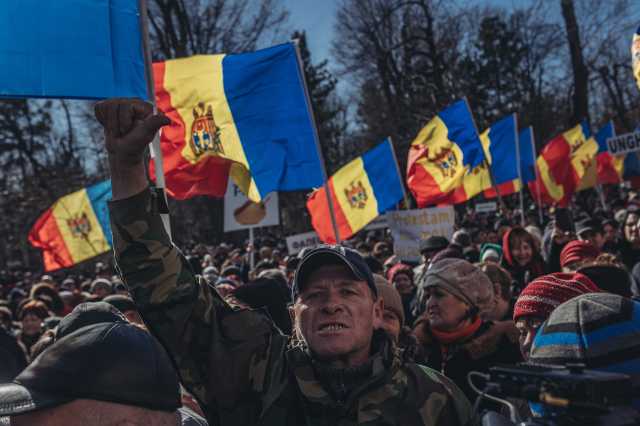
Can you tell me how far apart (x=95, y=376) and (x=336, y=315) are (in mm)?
983

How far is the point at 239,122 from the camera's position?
591 centimetres

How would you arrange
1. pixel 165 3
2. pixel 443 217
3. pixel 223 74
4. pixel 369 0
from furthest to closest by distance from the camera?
pixel 369 0, pixel 165 3, pixel 443 217, pixel 223 74

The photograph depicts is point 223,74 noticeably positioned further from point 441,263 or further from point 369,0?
point 369,0

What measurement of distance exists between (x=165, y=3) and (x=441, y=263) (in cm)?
2414

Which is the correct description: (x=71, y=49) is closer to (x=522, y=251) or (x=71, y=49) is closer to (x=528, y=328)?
(x=528, y=328)

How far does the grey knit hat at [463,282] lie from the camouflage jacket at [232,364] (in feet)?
4.42

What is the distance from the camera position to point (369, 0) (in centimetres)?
3172

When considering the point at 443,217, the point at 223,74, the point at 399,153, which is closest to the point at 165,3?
the point at 399,153

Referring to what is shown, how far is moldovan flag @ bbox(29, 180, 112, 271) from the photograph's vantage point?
10492 mm

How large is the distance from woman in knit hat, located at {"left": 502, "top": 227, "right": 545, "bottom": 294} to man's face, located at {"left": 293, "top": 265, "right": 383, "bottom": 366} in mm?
4047

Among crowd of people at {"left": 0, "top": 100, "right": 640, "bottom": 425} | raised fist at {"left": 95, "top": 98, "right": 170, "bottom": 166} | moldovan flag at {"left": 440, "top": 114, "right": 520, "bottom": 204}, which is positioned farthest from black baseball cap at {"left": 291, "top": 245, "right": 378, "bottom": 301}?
moldovan flag at {"left": 440, "top": 114, "right": 520, "bottom": 204}

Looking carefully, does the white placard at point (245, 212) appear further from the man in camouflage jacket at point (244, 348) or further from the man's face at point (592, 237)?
the man in camouflage jacket at point (244, 348)

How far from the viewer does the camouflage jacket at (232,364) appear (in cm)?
192

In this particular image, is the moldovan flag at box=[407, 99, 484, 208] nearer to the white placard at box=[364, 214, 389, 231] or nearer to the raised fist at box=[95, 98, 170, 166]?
the white placard at box=[364, 214, 389, 231]
